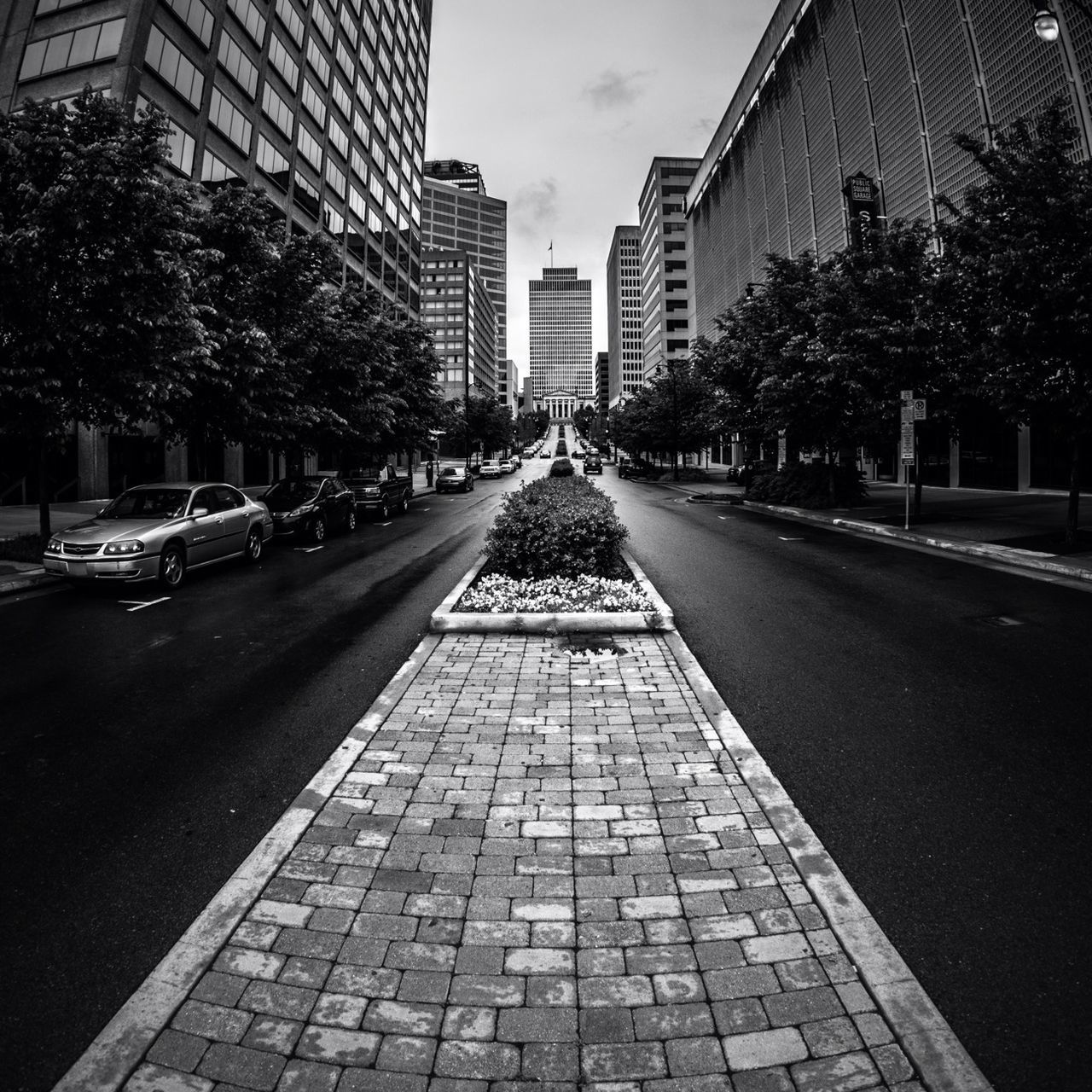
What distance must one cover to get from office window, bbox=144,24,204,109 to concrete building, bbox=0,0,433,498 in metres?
0.07

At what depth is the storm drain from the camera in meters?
6.82

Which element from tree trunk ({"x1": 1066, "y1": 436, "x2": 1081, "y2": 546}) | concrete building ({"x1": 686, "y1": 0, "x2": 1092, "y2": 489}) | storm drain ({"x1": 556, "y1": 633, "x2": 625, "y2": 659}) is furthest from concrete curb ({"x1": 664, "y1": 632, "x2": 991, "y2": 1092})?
concrete building ({"x1": 686, "y1": 0, "x2": 1092, "y2": 489})

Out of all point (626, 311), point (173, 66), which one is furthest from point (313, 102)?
point (626, 311)

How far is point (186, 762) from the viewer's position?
469 centimetres

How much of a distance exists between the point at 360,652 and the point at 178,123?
1278 inches

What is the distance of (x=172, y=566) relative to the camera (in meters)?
11.2

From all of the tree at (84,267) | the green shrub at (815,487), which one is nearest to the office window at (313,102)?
the tree at (84,267)

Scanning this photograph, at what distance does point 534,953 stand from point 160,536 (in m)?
10.3

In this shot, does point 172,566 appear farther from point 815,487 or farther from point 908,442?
point 815,487

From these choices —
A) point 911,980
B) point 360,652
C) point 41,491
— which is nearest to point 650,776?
point 911,980

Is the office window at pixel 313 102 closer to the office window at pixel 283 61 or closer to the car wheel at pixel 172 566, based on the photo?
the office window at pixel 283 61

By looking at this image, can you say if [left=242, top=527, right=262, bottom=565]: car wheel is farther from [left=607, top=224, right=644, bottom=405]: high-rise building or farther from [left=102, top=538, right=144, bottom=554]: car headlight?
[left=607, top=224, right=644, bottom=405]: high-rise building

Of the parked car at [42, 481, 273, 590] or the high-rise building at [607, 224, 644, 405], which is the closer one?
the parked car at [42, 481, 273, 590]

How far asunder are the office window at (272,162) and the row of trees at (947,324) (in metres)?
26.4
